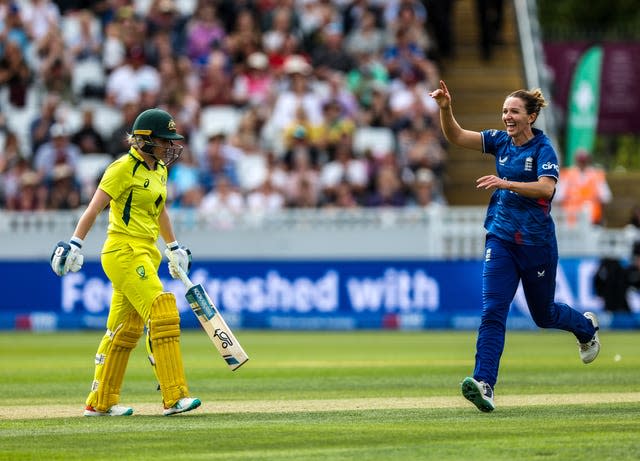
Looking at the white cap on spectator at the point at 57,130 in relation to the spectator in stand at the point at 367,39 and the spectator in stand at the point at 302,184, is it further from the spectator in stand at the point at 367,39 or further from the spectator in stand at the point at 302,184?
the spectator in stand at the point at 367,39

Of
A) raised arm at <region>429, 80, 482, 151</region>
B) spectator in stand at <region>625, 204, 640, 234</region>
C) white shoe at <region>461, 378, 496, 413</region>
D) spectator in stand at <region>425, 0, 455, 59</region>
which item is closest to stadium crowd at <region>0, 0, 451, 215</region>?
spectator in stand at <region>425, 0, 455, 59</region>

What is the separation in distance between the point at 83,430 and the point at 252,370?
5.48 meters

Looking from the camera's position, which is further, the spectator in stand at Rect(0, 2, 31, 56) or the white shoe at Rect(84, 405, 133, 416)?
the spectator in stand at Rect(0, 2, 31, 56)

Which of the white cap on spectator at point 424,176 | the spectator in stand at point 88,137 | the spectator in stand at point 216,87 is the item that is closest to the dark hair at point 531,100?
the white cap on spectator at point 424,176

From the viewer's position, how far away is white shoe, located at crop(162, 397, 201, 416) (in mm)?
9492

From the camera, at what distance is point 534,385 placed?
11.9 metres

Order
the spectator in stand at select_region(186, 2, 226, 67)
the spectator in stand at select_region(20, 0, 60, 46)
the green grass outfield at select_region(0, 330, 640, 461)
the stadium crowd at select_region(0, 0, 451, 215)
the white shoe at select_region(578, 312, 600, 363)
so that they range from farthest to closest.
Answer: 1. the spectator in stand at select_region(20, 0, 60, 46)
2. the spectator in stand at select_region(186, 2, 226, 67)
3. the stadium crowd at select_region(0, 0, 451, 215)
4. the white shoe at select_region(578, 312, 600, 363)
5. the green grass outfield at select_region(0, 330, 640, 461)

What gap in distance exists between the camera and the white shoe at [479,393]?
941 cm

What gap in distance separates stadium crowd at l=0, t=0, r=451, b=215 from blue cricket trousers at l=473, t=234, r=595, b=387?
12.8m

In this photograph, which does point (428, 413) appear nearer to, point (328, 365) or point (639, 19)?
point (328, 365)

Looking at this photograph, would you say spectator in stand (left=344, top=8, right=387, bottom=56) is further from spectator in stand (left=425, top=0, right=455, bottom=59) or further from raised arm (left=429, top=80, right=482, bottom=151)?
raised arm (left=429, top=80, right=482, bottom=151)

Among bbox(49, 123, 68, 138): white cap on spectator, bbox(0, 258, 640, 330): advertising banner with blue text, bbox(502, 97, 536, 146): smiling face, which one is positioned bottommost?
bbox(0, 258, 640, 330): advertising banner with blue text

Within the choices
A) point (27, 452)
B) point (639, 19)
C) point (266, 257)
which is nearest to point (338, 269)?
point (266, 257)

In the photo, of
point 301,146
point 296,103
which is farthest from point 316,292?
point 296,103
